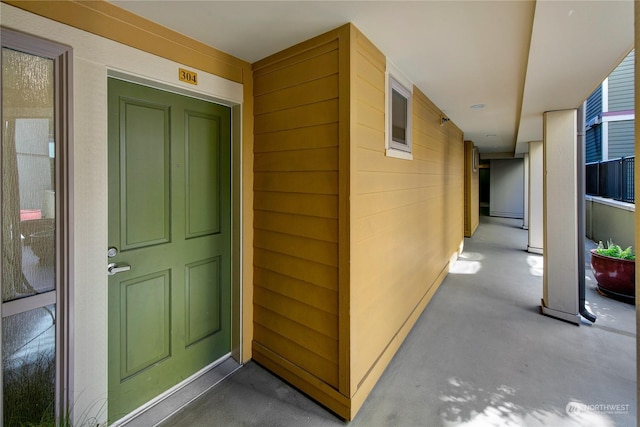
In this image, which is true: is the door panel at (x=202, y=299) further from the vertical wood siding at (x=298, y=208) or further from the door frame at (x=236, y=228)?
the vertical wood siding at (x=298, y=208)

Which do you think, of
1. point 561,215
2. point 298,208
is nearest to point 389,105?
point 298,208

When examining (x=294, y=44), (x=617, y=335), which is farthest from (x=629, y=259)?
(x=294, y=44)

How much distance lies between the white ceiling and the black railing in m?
4.24

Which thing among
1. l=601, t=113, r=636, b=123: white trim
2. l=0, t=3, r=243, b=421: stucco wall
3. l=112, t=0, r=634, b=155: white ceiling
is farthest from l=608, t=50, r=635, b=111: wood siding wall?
l=0, t=3, r=243, b=421: stucco wall

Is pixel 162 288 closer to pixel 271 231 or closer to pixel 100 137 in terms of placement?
pixel 271 231

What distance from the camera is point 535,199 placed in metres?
6.41

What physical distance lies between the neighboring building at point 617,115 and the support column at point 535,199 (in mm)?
3256

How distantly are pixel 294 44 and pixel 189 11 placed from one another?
0.69m

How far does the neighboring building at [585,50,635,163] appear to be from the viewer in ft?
24.5

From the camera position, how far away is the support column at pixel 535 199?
20.2 ft

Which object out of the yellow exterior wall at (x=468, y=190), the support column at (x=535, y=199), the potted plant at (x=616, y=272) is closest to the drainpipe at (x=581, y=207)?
the potted plant at (x=616, y=272)

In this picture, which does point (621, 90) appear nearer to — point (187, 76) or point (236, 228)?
point (236, 228)

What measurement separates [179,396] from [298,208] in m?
1.57

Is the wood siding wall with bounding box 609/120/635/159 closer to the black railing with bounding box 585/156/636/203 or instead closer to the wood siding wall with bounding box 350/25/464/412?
the black railing with bounding box 585/156/636/203
